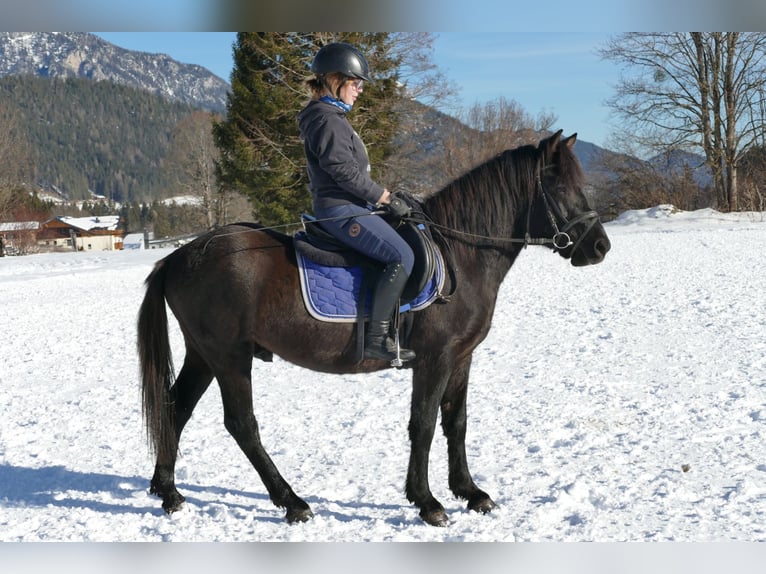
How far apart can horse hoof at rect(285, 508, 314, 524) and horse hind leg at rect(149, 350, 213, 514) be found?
0.71 meters

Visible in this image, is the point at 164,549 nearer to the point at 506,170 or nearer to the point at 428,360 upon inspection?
the point at 428,360

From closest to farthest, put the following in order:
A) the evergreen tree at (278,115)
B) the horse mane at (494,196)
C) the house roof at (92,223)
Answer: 1. the horse mane at (494,196)
2. the evergreen tree at (278,115)
3. the house roof at (92,223)

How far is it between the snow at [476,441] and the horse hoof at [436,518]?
6 cm

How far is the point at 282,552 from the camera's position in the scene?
348cm

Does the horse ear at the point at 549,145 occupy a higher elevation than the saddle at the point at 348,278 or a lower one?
higher

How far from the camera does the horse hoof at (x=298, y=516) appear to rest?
3.78 meters

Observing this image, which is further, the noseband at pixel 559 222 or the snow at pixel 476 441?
the noseband at pixel 559 222

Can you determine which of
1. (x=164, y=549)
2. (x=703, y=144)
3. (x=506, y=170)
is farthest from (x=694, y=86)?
(x=164, y=549)

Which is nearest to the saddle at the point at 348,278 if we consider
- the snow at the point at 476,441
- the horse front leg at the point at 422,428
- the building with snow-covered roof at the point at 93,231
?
the horse front leg at the point at 422,428

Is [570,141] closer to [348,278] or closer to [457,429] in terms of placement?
[348,278]

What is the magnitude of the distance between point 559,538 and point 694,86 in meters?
29.6

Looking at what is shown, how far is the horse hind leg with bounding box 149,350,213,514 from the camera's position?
159 inches

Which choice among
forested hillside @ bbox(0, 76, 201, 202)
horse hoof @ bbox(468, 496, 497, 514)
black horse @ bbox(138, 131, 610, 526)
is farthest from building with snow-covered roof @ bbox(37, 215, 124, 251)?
horse hoof @ bbox(468, 496, 497, 514)

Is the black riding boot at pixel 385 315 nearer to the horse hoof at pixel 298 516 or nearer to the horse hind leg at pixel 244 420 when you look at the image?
the horse hind leg at pixel 244 420
